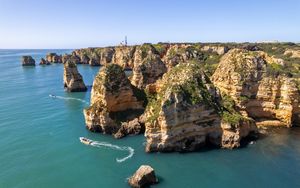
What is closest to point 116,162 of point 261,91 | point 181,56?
point 261,91

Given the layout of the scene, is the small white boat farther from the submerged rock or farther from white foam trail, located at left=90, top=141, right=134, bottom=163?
the submerged rock

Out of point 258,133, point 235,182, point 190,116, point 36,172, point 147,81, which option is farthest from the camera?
point 147,81

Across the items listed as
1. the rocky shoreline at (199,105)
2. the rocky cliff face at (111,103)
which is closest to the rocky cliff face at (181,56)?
the rocky shoreline at (199,105)

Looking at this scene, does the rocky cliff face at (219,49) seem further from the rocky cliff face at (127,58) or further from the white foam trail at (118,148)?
the white foam trail at (118,148)

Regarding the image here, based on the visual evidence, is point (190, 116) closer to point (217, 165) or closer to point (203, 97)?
point (203, 97)

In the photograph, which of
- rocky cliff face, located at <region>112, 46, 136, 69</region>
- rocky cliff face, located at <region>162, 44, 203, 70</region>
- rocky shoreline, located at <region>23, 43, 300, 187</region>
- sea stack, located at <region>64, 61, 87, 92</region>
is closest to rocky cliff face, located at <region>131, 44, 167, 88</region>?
rocky shoreline, located at <region>23, 43, 300, 187</region>

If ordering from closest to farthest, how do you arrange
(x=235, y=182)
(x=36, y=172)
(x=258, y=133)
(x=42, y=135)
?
(x=235, y=182) < (x=36, y=172) < (x=258, y=133) < (x=42, y=135)

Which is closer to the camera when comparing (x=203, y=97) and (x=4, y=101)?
(x=203, y=97)

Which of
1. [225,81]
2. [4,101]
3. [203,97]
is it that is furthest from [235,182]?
[4,101]
